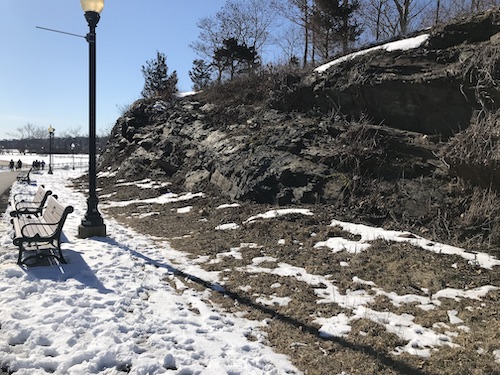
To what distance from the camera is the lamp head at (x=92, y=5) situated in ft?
24.0

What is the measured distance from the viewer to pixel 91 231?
24.6ft

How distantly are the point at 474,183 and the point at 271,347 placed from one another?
16.7 ft

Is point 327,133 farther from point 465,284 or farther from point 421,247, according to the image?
point 465,284

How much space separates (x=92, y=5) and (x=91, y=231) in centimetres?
432

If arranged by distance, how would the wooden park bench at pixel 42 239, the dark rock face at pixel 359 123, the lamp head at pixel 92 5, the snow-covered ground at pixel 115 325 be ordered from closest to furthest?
the snow-covered ground at pixel 115 325, the wooden park bench at pixel 42 239, the lamp head at pixel 92 5, the dark rock face at pixel 359 123

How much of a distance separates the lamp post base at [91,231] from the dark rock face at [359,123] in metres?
3.83

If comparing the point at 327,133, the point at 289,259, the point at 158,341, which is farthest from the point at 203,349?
the point at 327,133

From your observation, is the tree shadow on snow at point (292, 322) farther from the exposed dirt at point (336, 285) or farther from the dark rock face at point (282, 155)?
the dark rock face at point (282, 155)

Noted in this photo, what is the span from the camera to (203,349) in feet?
11.7

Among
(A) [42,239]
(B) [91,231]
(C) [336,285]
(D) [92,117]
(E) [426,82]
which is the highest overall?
(E) [426,82]

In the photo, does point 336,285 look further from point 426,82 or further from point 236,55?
point 236,55

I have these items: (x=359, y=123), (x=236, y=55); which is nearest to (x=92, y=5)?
(x=359, y=123)

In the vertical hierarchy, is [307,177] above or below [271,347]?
above

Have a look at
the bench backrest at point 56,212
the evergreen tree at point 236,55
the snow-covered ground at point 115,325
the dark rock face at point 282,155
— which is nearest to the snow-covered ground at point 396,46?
the dark rock face at point 282,155
